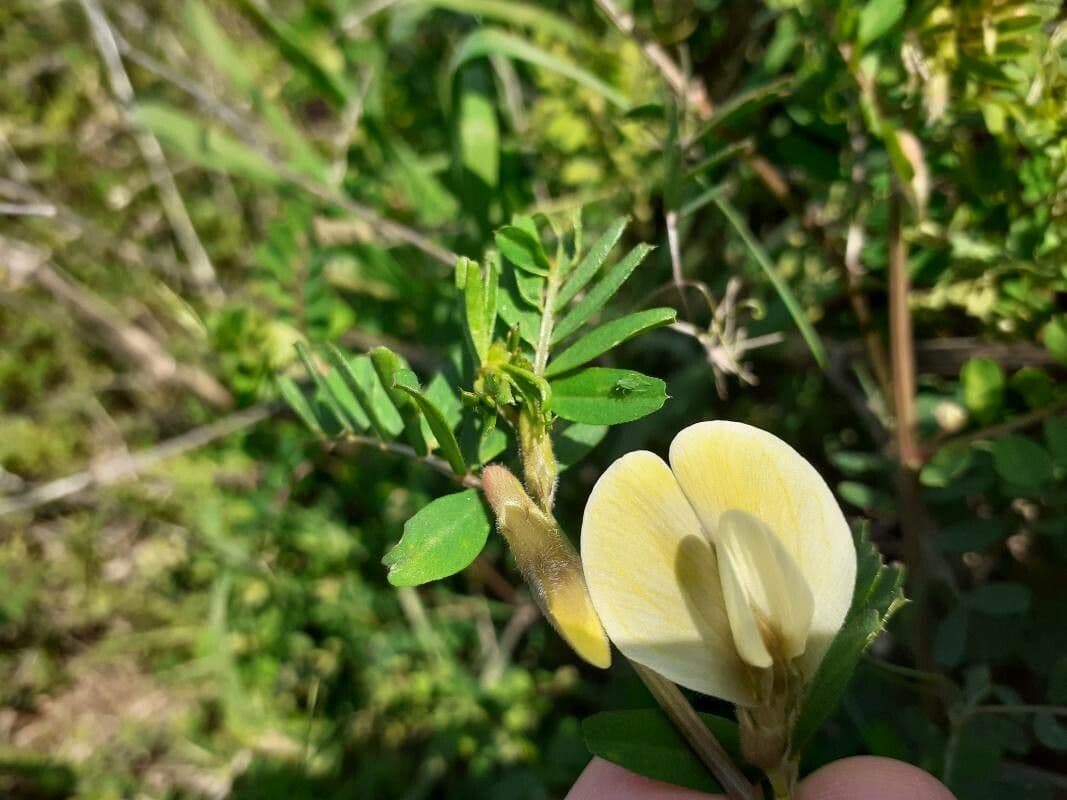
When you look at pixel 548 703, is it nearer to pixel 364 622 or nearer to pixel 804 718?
pixel 364 622

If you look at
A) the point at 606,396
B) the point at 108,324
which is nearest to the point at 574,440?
the point at 606,396

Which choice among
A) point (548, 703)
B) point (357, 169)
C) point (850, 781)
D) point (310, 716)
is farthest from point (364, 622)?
point (850, 781)

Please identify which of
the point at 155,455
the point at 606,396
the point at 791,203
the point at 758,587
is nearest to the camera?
the point at 758,587

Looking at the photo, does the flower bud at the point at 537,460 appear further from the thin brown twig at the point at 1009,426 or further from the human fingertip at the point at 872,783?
the thin brown twig at the point at 1009,426

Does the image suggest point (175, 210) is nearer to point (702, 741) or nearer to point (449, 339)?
point (449, 339)

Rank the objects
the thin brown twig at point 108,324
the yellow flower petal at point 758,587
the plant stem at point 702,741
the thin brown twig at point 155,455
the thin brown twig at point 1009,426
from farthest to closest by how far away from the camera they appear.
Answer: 1. the thin brown twig at point 108,324
2. the thin brown twig at point 155,455
3. the thin brown twig at point 1009,426
4. the plant stem at point 702,741
5. the yellow flower petal at point 758,587

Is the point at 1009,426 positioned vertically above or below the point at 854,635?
below

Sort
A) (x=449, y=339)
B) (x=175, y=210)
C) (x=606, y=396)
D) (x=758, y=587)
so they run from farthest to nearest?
(x=175, y=210)
(x=449, y=339)
(x=606, y=396)
(x=758, y=587)

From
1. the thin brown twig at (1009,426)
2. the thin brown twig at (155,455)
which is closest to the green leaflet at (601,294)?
the thin brown twig at (1009,426)
